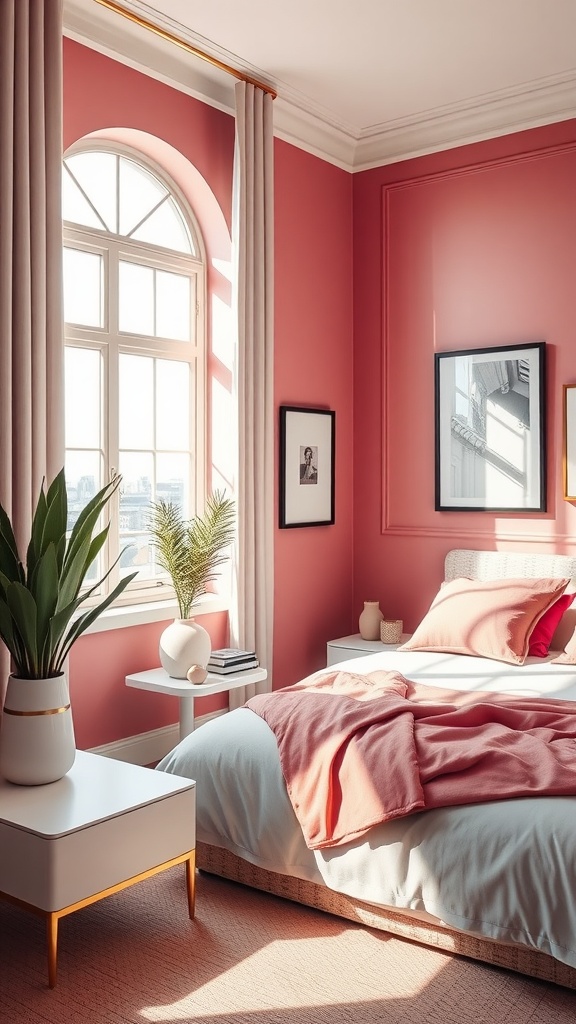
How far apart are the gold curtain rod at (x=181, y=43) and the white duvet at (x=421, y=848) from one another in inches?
110

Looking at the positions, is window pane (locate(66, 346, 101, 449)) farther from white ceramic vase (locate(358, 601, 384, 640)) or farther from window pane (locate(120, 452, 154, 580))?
white ceramic vase (locate(358, 601, 384, 640))

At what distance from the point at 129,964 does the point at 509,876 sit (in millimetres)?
1054

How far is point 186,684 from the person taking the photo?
12.5ft

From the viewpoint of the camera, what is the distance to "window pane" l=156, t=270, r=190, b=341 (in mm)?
4414

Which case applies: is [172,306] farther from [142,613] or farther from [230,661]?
[230,661]

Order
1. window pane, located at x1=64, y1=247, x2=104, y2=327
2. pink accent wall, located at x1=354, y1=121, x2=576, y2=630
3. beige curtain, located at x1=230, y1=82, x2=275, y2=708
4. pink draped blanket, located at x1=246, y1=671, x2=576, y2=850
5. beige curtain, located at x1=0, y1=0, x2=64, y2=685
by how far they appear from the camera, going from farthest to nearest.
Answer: pink accent wall, located at x1=354, y1=121, x2=576, y2=630
beige curtain, located at x1=230, y1=82, x2=275, y2=708
window pane, located at x1=64, y1=247, x2=104, y2=327
beige curtain, located at x1=0, y1=0, x2=64, y2=685
pink draped blanket, located at x1=246, y1=671, x2=576, y2=850

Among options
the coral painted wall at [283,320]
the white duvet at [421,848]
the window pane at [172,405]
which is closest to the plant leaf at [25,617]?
the white duvet at [421,848]

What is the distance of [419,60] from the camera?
13.9 feet

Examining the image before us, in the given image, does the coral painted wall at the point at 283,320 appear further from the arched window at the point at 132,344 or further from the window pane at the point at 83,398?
the window pane at the point at 83,398

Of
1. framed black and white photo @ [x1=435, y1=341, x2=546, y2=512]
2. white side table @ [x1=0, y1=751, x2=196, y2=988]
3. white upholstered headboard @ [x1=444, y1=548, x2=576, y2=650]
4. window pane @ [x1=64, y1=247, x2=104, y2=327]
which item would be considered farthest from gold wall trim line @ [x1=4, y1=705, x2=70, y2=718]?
framed black and white photo @ [x1=435, y1=341, x2=546, y2=512]

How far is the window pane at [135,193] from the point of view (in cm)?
420

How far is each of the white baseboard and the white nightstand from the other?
0.98 meters

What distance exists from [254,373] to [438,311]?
3.93ft

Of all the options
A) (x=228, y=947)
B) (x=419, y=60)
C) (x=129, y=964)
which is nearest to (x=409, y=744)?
(x=228, y=947)
